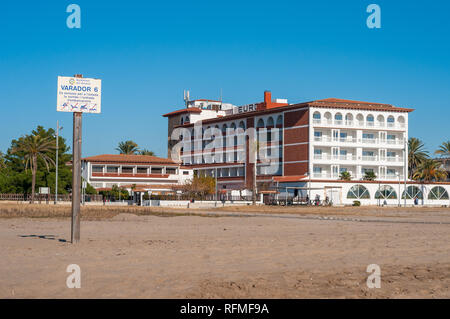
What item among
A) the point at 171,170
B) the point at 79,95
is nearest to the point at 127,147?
the point at 171,170

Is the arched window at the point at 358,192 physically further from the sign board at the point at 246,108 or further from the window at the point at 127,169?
the window at the point at 127,169

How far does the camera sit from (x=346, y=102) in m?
96.9

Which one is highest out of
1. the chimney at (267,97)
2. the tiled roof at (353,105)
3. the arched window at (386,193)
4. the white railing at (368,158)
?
the chimney at (267,97)

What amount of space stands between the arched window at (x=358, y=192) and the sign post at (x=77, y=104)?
7213 centimetres

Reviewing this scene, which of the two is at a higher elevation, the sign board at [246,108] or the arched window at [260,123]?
the sign board at [246,108]

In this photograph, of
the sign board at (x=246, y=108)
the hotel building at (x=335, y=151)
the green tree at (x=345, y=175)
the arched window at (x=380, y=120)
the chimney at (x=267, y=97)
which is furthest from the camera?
the chimney at (x=267, y=97)

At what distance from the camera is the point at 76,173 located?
1839cm

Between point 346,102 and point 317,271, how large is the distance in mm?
87388

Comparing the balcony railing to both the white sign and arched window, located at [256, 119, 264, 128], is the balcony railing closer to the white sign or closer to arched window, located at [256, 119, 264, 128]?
arched window, located at [256, 119, 264, 128]

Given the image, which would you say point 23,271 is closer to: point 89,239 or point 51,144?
point 89,239

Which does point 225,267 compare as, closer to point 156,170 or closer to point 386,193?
point 386,193

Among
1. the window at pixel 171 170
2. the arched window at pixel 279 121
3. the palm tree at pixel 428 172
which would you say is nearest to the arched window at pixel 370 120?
the palm tree at pixel 428 172

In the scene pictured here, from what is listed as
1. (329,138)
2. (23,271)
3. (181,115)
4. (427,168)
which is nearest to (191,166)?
(181,115)

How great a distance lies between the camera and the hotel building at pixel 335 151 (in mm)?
88500
